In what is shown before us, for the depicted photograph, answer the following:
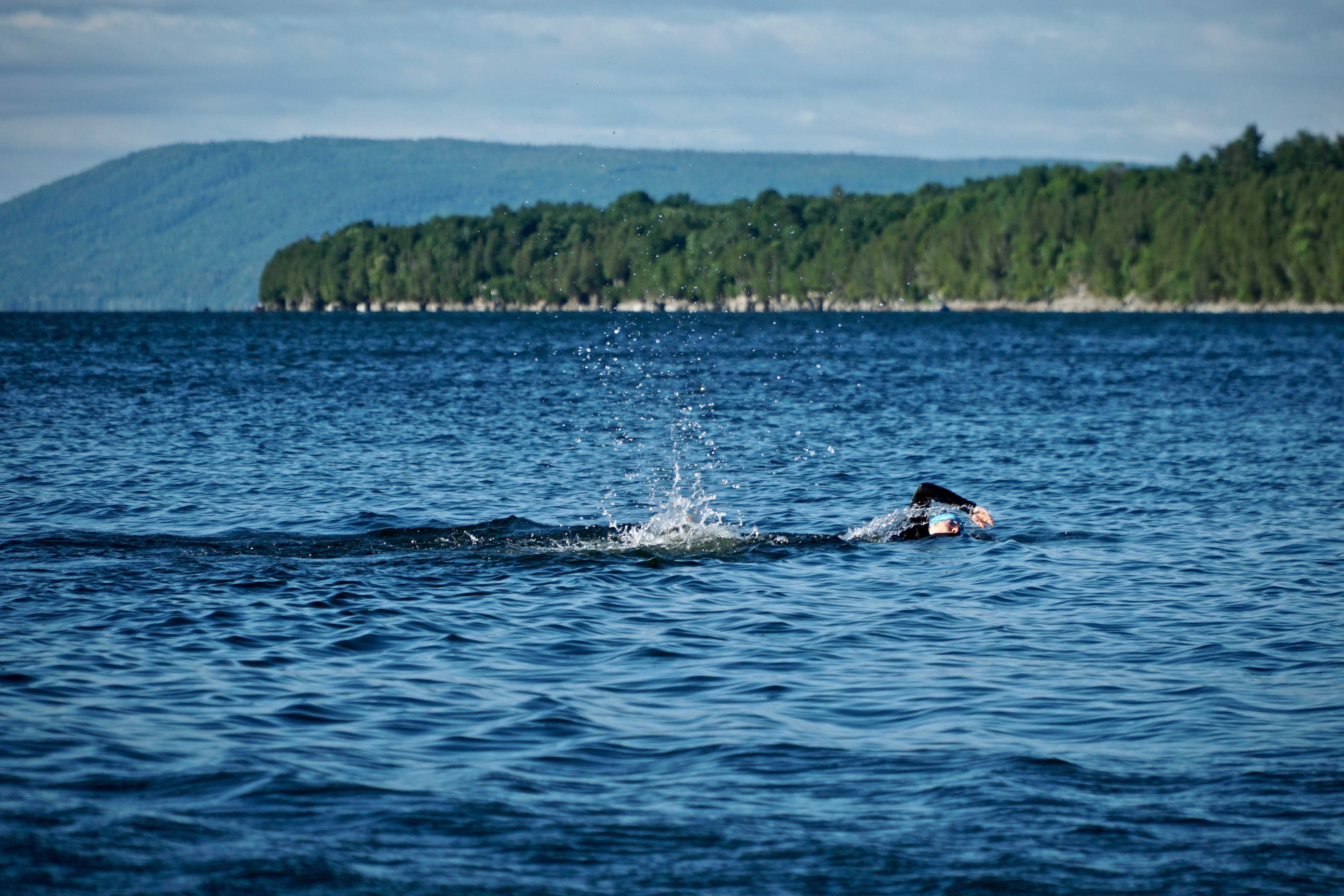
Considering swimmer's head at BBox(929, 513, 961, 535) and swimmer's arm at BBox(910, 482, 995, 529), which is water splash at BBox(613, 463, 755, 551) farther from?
swimmer's head at BBox(929, 513, 961, 535)

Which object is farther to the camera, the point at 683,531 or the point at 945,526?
the point at 945,526

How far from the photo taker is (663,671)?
13383 mm

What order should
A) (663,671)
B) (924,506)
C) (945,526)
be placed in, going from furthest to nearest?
(945,526) → (924,506) → (663,671)

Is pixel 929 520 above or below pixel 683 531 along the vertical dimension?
above

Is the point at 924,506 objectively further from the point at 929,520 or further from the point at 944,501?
the point at 944,501

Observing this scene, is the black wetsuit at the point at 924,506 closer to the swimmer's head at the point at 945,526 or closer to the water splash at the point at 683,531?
the swimmer's head at the point at 945,526

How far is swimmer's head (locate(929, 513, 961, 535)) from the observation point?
2138 cm

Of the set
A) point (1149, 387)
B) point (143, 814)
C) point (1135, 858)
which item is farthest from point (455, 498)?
point (1149, 387)

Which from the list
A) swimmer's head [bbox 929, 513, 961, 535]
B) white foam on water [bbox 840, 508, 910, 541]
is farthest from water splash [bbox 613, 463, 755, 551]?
swimmer's head [bbox 929, 513, 961, 535]

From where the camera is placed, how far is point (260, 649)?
13898 mm

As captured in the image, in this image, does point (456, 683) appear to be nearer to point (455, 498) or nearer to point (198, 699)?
point (198, 699)

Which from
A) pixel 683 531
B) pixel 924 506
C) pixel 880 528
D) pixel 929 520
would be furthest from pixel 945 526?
pixel 683 531

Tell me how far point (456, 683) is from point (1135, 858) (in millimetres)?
6415

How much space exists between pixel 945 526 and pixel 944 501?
3.17 ft
